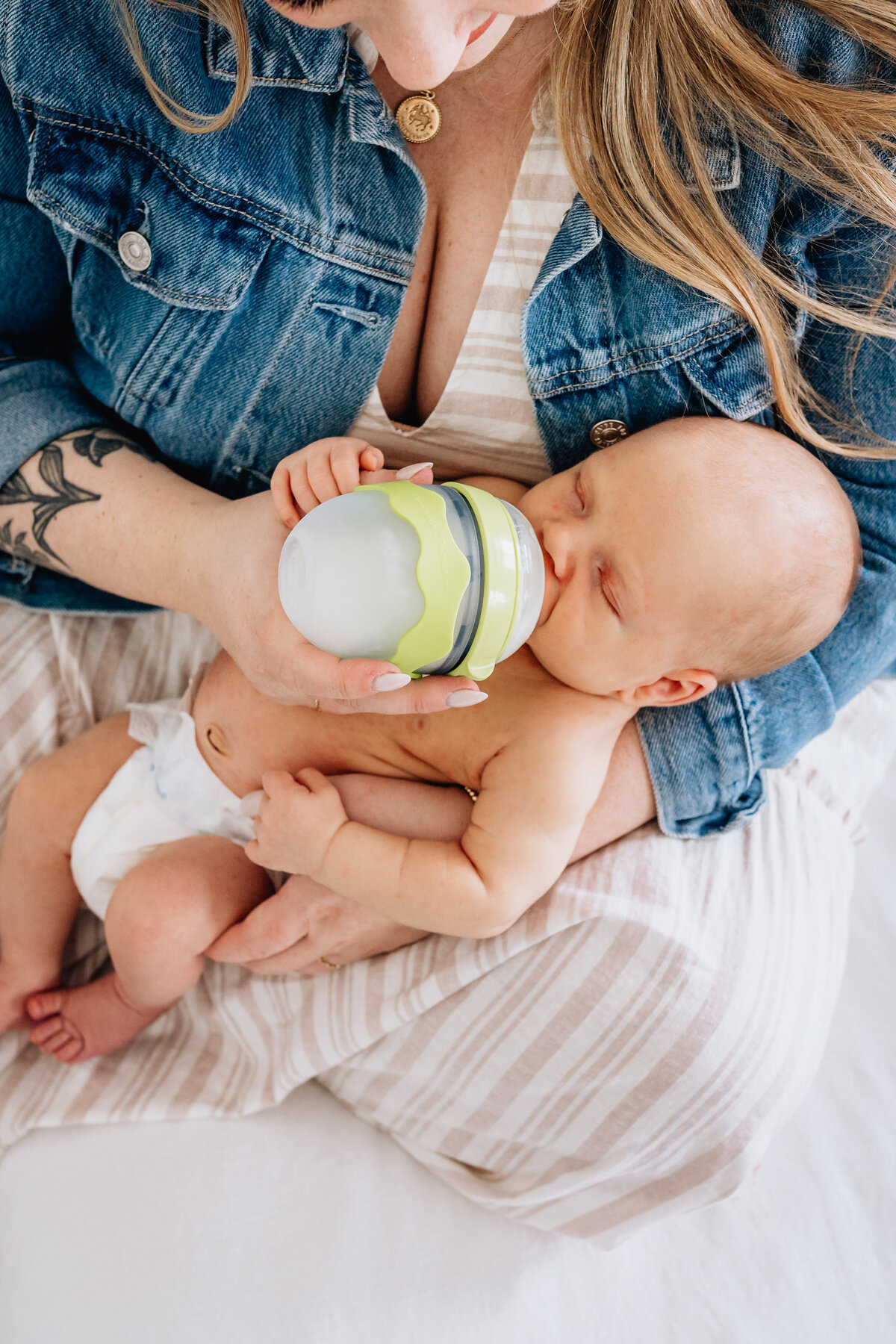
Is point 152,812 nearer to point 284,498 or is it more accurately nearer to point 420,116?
point 284,498

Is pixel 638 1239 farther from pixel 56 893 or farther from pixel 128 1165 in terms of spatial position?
pixel 56 893

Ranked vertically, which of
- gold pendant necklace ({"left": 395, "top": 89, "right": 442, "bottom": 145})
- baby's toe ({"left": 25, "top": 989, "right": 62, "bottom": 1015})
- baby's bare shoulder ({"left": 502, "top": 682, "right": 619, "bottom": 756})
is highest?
gold pendant necklace ({"left": 395, "top": 89, "right": 442, "bottom": 145})

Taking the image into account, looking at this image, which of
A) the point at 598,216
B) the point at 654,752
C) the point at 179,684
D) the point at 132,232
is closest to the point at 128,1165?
the point at 179,684

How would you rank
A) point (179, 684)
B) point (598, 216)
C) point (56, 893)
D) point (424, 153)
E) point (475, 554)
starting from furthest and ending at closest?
point (179, 684) < point (56, 893) < point (424, 153) < point (598, 216) < point (475, 554)

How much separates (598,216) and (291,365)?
1.21 feet

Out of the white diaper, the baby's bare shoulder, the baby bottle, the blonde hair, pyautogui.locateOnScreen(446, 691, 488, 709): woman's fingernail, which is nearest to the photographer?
the baby bottle

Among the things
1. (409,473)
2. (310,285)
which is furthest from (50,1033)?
(310,285)

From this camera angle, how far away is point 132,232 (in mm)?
974

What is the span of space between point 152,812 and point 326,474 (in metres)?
0.51

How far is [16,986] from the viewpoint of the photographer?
113 centimetres

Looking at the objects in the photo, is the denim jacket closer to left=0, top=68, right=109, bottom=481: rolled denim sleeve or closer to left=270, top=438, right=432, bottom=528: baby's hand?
left=0, top=68, right=109, bottom=481: rolled denim sleeve

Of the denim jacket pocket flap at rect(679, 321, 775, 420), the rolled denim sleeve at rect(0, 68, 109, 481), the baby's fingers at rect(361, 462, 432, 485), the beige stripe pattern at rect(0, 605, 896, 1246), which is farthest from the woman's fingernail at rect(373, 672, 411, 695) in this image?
the rolled denim sleeve at rect(0, 68, 109, 481)

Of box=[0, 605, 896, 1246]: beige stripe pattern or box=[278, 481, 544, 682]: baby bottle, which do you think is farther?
box=[0, 605, 896, 1246]: beige stripe pattern

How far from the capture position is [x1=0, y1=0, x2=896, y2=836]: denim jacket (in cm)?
93
